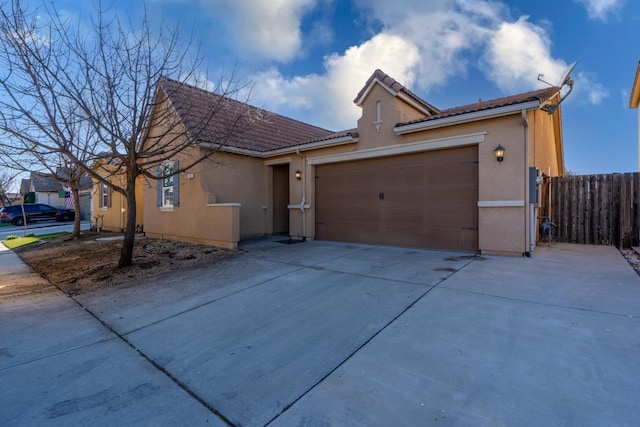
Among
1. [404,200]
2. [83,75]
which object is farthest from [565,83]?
[83,75]

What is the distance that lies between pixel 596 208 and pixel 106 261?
511 inches

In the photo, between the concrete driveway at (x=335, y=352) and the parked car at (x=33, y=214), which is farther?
the parked car at (x=33, y=214)

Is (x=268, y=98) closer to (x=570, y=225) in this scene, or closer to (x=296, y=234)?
(x=296, y=234)

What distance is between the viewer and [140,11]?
6.37 m

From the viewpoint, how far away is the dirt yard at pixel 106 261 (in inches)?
233

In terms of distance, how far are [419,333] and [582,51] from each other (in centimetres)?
1359

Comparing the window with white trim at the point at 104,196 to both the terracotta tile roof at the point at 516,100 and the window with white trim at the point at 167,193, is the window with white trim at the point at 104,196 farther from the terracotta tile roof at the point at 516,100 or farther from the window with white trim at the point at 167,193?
the terracotta tile roof at the point at 516,100

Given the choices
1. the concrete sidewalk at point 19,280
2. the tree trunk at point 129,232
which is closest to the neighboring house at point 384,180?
the tree trunk at point 129,232

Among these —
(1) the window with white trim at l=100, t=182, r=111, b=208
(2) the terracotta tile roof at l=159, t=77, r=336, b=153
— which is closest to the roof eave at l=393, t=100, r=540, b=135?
(2) the terracotta tile roof at l=159, t=77, r=336, b=153

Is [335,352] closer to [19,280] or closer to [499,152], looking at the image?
[499,152]

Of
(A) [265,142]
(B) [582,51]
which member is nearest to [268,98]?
(A) [265,142]

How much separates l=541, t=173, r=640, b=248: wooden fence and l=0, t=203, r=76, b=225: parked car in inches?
1259

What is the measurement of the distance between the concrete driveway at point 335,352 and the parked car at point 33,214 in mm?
25386

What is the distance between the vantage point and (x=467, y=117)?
6848 mm
